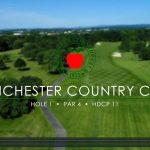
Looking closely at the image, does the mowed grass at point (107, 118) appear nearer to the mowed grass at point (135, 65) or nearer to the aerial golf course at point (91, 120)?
the aerial golf course at point (91, 120)

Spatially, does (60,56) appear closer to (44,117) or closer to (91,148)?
(44,117)

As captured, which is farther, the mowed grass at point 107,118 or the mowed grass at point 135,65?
the mowed grass at point 135,65

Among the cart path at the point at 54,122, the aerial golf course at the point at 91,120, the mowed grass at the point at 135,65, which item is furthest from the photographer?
the mowed grass at the point at 135,65

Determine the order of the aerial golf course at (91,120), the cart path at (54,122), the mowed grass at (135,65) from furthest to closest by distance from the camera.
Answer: the mowed grass at (135,65) < the aerial golf course at (91,120) < the cart path at (54,122)

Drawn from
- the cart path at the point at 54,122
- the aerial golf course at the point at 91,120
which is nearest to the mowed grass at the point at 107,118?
the aerial golf course at the point at 91,120

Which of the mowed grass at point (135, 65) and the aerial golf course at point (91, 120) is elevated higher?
the aerial golf course at point (91, 120)

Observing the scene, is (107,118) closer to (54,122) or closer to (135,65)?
(54,122)

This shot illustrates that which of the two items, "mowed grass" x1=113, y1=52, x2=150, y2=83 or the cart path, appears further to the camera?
"mowed grass" x1=113, y1=52, x2=150, y2=83

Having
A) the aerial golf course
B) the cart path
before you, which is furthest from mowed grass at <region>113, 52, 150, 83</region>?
the cart path

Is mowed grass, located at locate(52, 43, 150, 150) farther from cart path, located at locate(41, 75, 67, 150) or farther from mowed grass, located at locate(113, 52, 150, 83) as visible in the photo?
mowed grass, located at locate(113, 52, 150, 83)

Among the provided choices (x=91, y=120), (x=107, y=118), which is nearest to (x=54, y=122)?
(x=91, y=120)

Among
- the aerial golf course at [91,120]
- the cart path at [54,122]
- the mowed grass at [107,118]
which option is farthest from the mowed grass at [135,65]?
the cart path at [54,122]

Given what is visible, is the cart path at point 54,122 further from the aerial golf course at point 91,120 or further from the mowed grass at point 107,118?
the mowed grass at point 107,118
